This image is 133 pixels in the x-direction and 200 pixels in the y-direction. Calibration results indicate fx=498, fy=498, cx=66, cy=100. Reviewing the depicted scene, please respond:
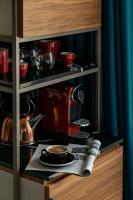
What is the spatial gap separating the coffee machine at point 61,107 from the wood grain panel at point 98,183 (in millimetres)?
250

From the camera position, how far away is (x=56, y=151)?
2471 millimetres

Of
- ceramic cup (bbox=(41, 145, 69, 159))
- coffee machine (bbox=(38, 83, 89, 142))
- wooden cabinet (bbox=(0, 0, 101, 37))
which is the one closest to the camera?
wooden cabinet (bbox=(0, 0, 101, 37))

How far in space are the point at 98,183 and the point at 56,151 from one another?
13.7 inches

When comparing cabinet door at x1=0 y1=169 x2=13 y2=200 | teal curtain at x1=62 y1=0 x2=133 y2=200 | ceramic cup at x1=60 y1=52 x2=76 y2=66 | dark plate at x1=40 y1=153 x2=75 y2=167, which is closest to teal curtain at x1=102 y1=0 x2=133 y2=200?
teal curtain at x1=62 y1=0 x2=133 y2=200

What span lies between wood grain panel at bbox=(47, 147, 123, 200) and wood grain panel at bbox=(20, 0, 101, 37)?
71cm

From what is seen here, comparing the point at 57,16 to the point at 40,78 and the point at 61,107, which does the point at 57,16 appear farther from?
the point at 61,107

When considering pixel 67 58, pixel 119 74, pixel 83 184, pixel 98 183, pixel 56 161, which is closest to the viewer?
pixel 56 161

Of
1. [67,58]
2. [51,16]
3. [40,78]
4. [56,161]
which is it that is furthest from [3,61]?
[56,161]

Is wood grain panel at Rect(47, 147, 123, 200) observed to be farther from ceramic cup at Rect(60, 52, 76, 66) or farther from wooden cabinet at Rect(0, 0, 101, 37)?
wooden cabinet at Rect(0, 0, 101, 37)

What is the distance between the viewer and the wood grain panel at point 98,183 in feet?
7.79

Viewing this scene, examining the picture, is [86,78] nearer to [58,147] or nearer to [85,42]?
[85,42]

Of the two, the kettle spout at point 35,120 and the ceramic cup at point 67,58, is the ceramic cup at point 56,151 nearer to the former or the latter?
the kettle spout at point 35,120

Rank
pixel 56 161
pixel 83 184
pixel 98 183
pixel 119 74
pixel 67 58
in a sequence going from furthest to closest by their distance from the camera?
1. pixel 119 74
2. pixel 67 58
3. pixel 98 183
4. pixel 83 184
5. pixel 56 161

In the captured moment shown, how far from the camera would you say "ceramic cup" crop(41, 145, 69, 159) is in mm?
2396
